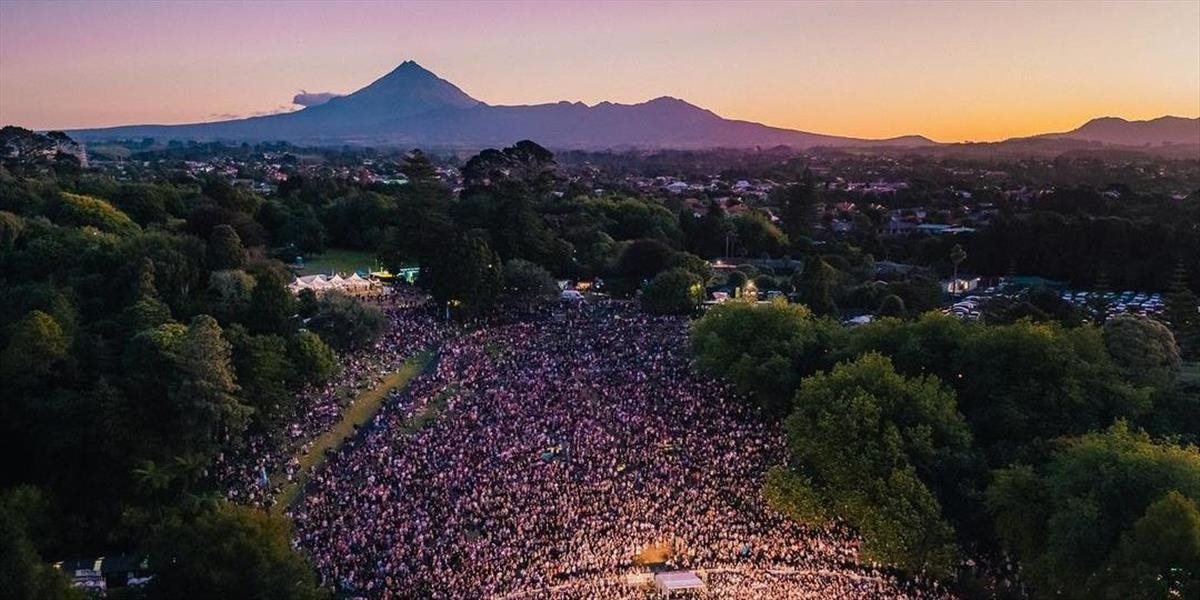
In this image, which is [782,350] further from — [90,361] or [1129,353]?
[90,361]

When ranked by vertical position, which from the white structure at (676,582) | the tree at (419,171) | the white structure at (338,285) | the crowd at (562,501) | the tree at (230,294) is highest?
the tree at (419,171)

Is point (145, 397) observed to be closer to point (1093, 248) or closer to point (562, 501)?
point (562, 501)

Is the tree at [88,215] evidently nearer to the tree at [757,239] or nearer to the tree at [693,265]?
the tree at [693,265]

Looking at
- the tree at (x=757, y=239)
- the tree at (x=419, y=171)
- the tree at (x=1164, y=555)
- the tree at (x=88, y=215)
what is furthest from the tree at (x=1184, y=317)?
the tree at (x=88, y=215)

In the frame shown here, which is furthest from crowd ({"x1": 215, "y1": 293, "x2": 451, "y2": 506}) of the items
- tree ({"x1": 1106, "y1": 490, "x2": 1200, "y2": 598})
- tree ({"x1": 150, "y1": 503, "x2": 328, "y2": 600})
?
tree ({"x1": 1106, "y1": 490, "x2": 1200, "y2": 598})

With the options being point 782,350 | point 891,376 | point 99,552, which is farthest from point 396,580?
point 782,350

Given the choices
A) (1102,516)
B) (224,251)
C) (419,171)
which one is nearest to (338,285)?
(224,251)
